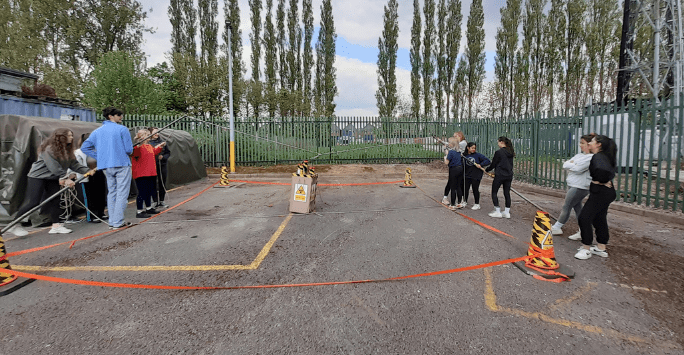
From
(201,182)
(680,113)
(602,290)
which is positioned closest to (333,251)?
(602,290)

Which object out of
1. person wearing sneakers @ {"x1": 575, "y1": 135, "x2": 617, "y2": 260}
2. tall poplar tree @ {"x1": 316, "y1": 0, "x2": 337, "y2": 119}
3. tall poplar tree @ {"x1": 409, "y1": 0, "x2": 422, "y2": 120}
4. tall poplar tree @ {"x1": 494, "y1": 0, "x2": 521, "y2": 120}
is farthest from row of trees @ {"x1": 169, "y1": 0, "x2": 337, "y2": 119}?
person wearing sneakers @ {"x1": 575, "y1": 135, "x2": 617, "y2": 260}

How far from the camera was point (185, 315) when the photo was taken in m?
2.88

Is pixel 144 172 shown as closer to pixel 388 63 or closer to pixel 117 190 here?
pixel 117 190

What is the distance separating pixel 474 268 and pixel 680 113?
Answer: 6298mm

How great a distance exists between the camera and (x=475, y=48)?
97.5 ft

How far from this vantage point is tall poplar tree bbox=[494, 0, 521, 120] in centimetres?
2742

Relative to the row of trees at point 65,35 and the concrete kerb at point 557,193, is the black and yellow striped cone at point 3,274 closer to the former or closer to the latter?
the concrete kerb at point 557,193

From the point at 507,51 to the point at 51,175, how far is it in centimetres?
3241

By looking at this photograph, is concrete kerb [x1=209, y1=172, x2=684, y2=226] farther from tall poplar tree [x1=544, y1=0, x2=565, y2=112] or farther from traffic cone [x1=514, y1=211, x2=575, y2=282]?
tall poplar tree [x1=544, y1=0, x2=565, y2=112]

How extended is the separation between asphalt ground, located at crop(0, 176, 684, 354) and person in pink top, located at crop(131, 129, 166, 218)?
3.54ft

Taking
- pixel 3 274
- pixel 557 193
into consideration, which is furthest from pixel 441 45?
pixel 3 274

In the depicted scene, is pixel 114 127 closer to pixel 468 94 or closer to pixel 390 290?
pixel 390 290

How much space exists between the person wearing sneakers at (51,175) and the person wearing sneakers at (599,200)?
7.91 meters

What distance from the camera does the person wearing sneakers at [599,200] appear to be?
426 cm
